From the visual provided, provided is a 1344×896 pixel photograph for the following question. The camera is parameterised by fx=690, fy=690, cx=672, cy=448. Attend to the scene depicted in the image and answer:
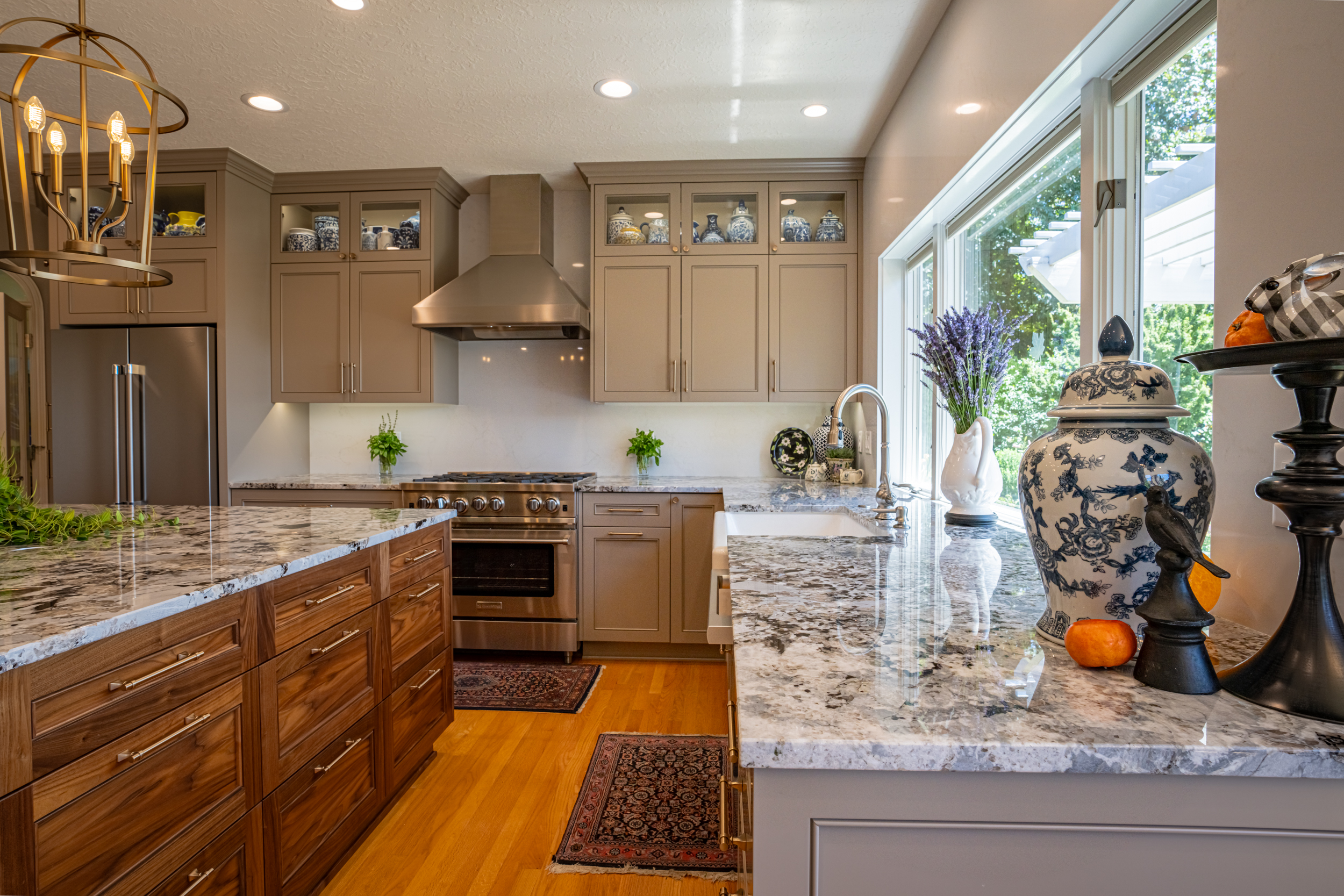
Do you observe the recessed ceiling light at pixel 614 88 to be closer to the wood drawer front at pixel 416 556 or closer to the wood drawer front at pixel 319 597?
the wood drawer front at pixel 416 556

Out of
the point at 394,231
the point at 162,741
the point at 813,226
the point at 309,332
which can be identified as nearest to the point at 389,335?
the point at 309,332

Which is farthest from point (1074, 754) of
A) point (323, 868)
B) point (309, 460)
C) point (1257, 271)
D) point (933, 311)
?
point (309, 460)

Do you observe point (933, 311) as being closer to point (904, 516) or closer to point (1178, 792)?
point (904, 516)

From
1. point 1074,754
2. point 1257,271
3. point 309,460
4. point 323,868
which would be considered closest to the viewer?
point 1074,754

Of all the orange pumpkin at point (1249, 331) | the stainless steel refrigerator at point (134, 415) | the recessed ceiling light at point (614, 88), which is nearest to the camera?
the orange pumpkin at point (1249, 331)

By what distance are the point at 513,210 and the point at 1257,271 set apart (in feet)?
11.2

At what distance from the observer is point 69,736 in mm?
1000

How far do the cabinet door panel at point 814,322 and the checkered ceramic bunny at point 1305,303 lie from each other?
2.93m

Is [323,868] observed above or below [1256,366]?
below

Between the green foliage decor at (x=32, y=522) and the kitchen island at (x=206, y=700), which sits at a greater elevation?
the green foliage decor at (x=32, y=522)

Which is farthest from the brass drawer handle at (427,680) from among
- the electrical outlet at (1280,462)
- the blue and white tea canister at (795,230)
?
the blue and white tea canister at (795,230)

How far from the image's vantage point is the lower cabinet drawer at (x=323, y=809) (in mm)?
1469

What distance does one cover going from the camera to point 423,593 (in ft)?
7.23

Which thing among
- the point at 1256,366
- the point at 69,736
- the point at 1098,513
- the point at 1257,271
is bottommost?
the point at 69,736
